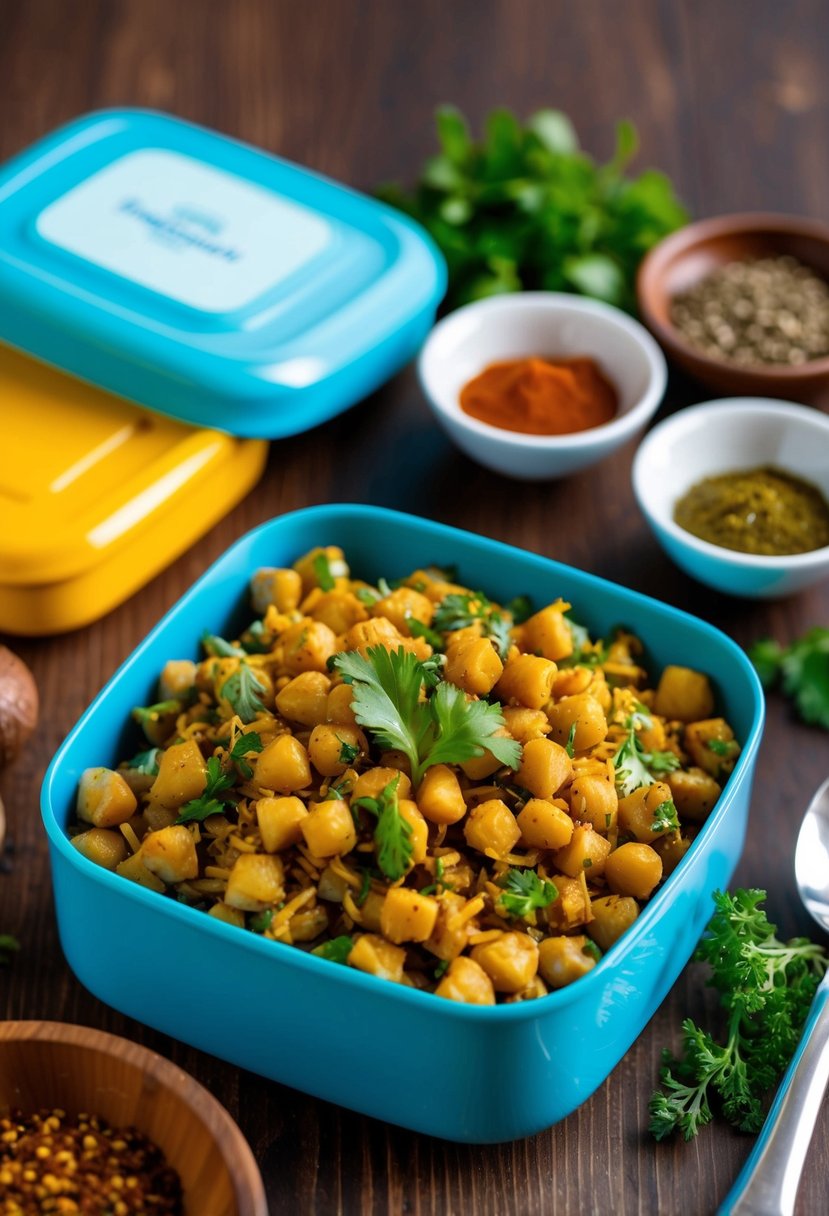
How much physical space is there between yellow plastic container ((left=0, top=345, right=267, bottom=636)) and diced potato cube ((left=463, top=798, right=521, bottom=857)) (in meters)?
0.71

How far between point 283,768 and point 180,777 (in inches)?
4.9

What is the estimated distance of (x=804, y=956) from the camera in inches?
64.4

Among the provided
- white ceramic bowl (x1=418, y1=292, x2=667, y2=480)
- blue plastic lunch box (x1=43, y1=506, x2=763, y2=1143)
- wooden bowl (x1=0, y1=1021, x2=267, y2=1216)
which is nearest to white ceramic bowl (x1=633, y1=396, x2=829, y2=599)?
white ceramic bowl (x1=418, y1=292, x2=667, y2=480)

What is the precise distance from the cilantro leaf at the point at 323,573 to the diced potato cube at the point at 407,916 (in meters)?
0.56

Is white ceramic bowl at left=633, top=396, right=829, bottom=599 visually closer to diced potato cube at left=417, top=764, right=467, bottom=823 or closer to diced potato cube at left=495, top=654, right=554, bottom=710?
diced potato cube at left=495, top=654, right=554, bottom=710

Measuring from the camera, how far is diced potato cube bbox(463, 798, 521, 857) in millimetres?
1464

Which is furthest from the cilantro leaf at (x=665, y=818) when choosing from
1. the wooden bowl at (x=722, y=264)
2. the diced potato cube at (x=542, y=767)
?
the wooden bowl at (x=722, y=264)

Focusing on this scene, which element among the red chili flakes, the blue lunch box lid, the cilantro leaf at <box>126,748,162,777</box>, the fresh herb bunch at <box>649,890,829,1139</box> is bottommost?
the fresh herb bunch at <box>649,890,829,1139</box>

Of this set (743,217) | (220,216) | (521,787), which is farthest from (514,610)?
(743,217)

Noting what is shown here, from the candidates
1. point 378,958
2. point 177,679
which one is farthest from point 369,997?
point 177,679

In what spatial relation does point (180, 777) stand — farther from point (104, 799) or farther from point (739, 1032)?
point (739, 1032)

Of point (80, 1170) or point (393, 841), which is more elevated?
point (393, 841)

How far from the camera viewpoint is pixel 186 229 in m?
2.21

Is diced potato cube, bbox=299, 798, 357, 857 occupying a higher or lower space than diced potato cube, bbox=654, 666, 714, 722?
higher
